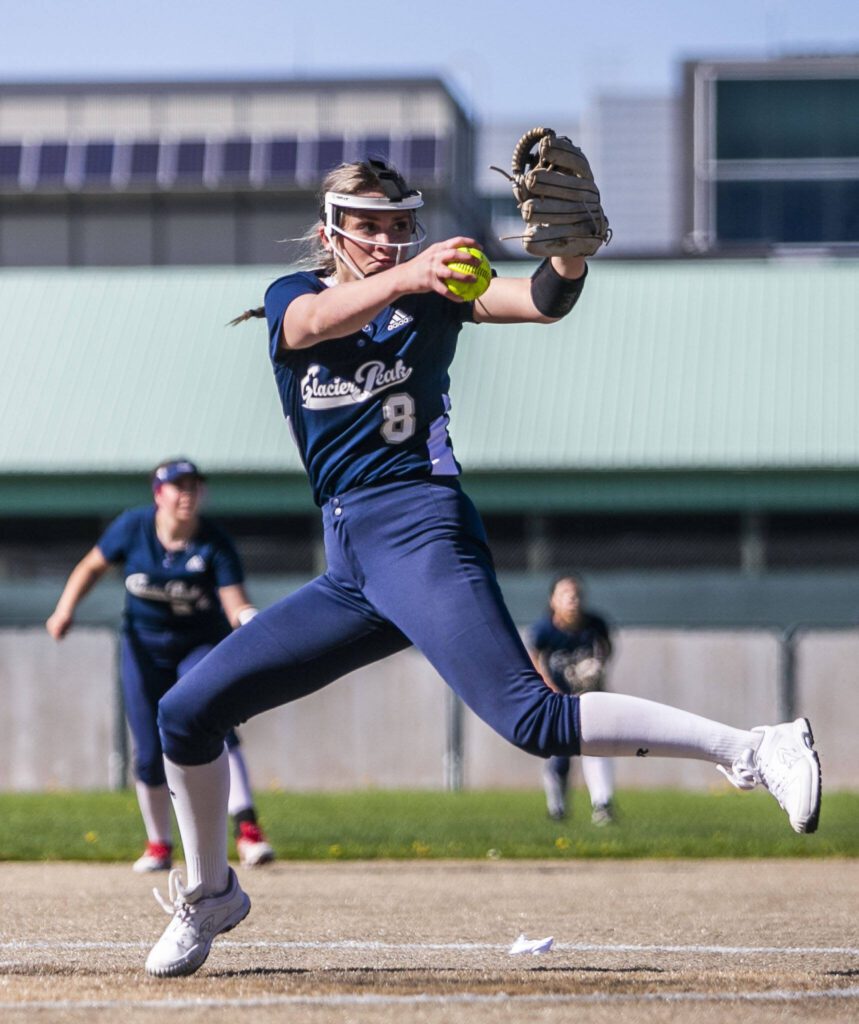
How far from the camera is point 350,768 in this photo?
19047mm

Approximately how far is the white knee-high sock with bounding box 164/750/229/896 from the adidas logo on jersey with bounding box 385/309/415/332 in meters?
1.43

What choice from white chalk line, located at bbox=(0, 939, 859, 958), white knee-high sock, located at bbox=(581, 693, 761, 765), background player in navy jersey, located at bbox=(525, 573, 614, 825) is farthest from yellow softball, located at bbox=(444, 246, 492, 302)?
background player in navy jersey, located at bbox=(525, 573, 614, 825)

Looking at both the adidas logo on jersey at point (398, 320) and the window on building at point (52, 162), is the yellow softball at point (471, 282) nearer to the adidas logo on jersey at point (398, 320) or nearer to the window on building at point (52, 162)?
the adidas logo on jersey at point (398, 320)

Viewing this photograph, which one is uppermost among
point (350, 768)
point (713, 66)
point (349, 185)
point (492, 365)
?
point (713, 66)

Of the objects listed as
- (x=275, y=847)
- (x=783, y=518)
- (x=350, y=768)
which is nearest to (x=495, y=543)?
(x=783, y=518)

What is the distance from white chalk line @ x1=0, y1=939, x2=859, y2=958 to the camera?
6.71 meters

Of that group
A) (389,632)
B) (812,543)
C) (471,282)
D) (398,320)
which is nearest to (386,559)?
(389,632)

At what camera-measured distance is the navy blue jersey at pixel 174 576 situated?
10.2 meters

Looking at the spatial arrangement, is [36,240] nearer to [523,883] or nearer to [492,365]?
[492,365]

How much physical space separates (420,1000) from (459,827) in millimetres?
8233

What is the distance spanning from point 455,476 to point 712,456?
20.1 metres

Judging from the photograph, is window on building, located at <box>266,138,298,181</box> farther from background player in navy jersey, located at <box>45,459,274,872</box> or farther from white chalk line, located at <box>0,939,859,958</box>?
white chalk line, located at <box>0,939,859,958</box>

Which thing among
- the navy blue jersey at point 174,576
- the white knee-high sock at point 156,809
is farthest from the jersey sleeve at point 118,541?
the white knee-high sock at point 156,809

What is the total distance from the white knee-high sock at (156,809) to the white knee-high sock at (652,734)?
17.3ft
